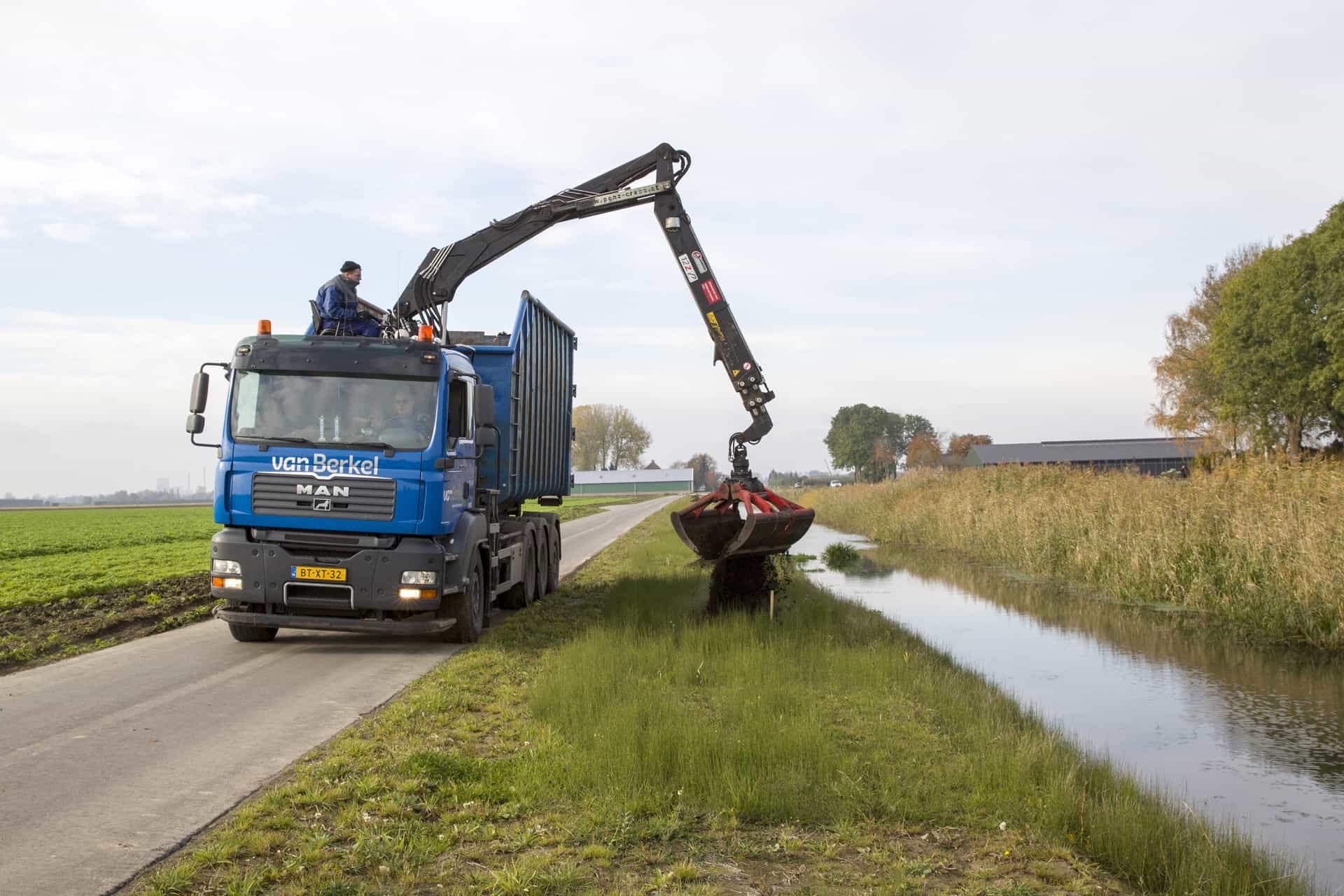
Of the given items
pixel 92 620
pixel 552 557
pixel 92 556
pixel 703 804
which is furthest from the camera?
pixel 92 556

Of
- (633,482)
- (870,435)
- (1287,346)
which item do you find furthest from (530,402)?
(870,435)

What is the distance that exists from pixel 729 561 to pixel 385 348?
5269 millimetres

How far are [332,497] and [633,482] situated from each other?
448 ft

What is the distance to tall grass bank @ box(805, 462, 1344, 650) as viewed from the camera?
43.6 feet

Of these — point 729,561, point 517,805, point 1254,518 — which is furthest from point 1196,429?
point 517,805

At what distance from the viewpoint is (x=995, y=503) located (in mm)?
27844

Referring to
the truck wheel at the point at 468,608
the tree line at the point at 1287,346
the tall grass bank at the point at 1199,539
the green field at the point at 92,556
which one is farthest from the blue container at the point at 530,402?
the tree line at the point at 1287,346

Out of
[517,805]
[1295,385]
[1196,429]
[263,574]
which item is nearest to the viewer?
[517,805]

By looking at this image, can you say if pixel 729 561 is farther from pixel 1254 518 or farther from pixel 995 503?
pixel 995 503

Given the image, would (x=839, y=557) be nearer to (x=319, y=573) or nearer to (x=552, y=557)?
(x=552, y=557)

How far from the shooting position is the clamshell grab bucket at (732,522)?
13.1m

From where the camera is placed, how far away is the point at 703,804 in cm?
590

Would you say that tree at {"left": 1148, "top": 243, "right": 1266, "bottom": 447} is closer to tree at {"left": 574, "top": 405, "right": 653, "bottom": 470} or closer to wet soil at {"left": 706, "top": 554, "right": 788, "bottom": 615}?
wet soil at {"left": 706, "top": 554, "right": 788, "bottom": 615}

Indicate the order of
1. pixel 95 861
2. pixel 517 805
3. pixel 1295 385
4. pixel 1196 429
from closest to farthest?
pixel 95 861 → pixel 517 805 → pixel 1295 385 → pixel 1196 429
